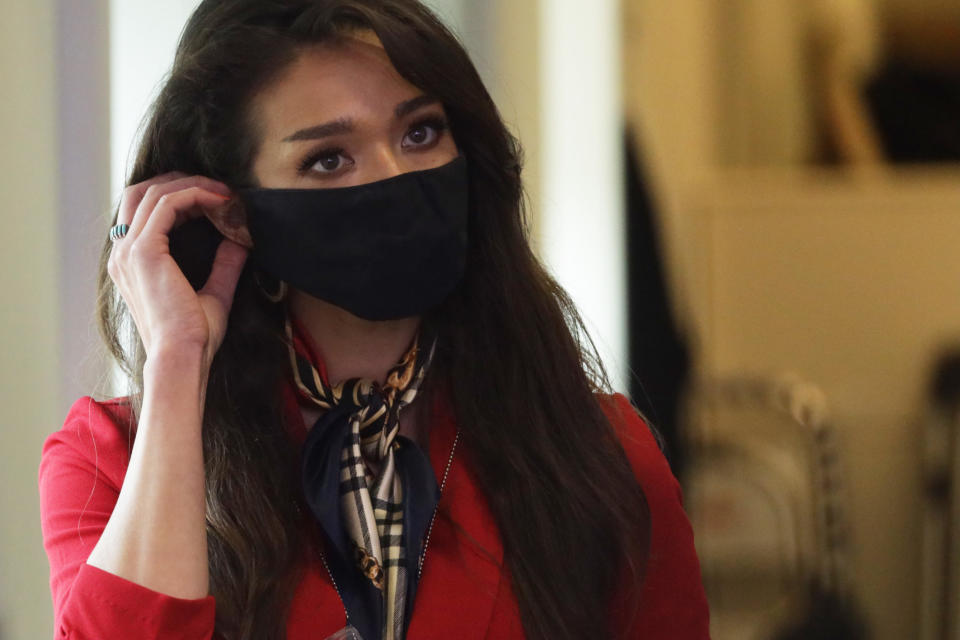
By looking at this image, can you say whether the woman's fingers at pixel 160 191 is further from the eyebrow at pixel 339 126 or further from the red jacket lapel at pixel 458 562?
the red jacket lapel at pixel 458 562

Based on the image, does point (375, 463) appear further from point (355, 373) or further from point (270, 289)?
point (270, 289)

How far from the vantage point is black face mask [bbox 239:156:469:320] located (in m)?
1.41

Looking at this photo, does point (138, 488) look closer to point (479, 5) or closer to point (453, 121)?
point (453, 121)

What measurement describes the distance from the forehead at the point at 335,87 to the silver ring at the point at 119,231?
192 mm

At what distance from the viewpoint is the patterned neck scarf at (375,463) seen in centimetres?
137

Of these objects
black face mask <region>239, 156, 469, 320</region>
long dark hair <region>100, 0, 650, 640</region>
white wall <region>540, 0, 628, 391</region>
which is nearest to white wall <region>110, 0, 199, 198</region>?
long dark hair <region>100, 0, 650, 640</region>

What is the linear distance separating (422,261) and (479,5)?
5.29ft

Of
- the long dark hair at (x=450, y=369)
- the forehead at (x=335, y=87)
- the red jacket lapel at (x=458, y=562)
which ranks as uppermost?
the forehead at (x=335, y=87)

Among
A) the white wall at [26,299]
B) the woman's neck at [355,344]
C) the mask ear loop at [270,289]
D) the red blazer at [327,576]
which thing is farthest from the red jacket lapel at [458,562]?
the white wall at [26,299]

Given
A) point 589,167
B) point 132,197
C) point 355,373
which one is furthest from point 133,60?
point 589,167

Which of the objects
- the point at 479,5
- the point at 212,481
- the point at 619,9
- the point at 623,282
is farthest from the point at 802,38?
the point at 212,481

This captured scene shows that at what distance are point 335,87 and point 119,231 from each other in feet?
0.98

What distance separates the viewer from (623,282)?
3.37m

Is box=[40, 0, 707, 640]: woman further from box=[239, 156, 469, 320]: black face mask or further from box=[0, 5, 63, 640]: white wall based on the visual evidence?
box=[0, 5, 63, 640]: white wall
